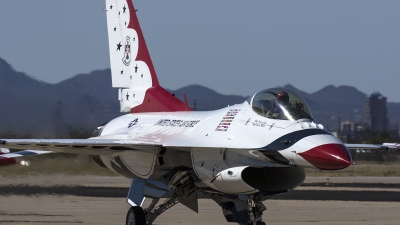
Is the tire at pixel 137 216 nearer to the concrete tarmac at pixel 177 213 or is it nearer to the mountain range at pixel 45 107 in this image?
the concrete tarmac at pixel 177 213

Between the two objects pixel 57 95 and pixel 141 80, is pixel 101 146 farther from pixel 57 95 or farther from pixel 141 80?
pixel 57 95

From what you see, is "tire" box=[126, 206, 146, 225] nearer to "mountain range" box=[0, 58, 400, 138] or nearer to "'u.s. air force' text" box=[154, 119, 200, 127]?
"'u.s. air force' text" box=[154, 119, 200, 127]

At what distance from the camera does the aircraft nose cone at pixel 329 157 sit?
9.81m

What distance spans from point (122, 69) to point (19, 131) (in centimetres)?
451

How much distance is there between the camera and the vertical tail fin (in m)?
15.2

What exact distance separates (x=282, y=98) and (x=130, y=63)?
5.41m

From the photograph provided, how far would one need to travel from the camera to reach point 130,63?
15.8 meters

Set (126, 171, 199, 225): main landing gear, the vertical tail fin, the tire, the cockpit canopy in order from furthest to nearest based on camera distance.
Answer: the vertical tail fin
the tire
(126, 171, 199, 225): main landing gear
the cockpit canopy

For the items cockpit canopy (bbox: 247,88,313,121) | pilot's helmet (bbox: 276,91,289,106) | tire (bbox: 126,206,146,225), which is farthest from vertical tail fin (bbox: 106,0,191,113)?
pilot's helmet (bbox: 276,91,289,106)

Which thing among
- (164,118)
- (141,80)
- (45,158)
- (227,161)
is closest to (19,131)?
(45,158)

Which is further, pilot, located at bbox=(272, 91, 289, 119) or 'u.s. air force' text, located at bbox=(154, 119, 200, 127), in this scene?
'u.s. air force' text, located at bbox=(154, 119, 200, 127)

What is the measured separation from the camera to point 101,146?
12.3m

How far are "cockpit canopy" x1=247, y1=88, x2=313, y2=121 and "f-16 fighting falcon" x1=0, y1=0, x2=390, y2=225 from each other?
0.01 m

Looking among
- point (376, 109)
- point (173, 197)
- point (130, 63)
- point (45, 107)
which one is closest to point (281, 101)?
point (173, 197)
